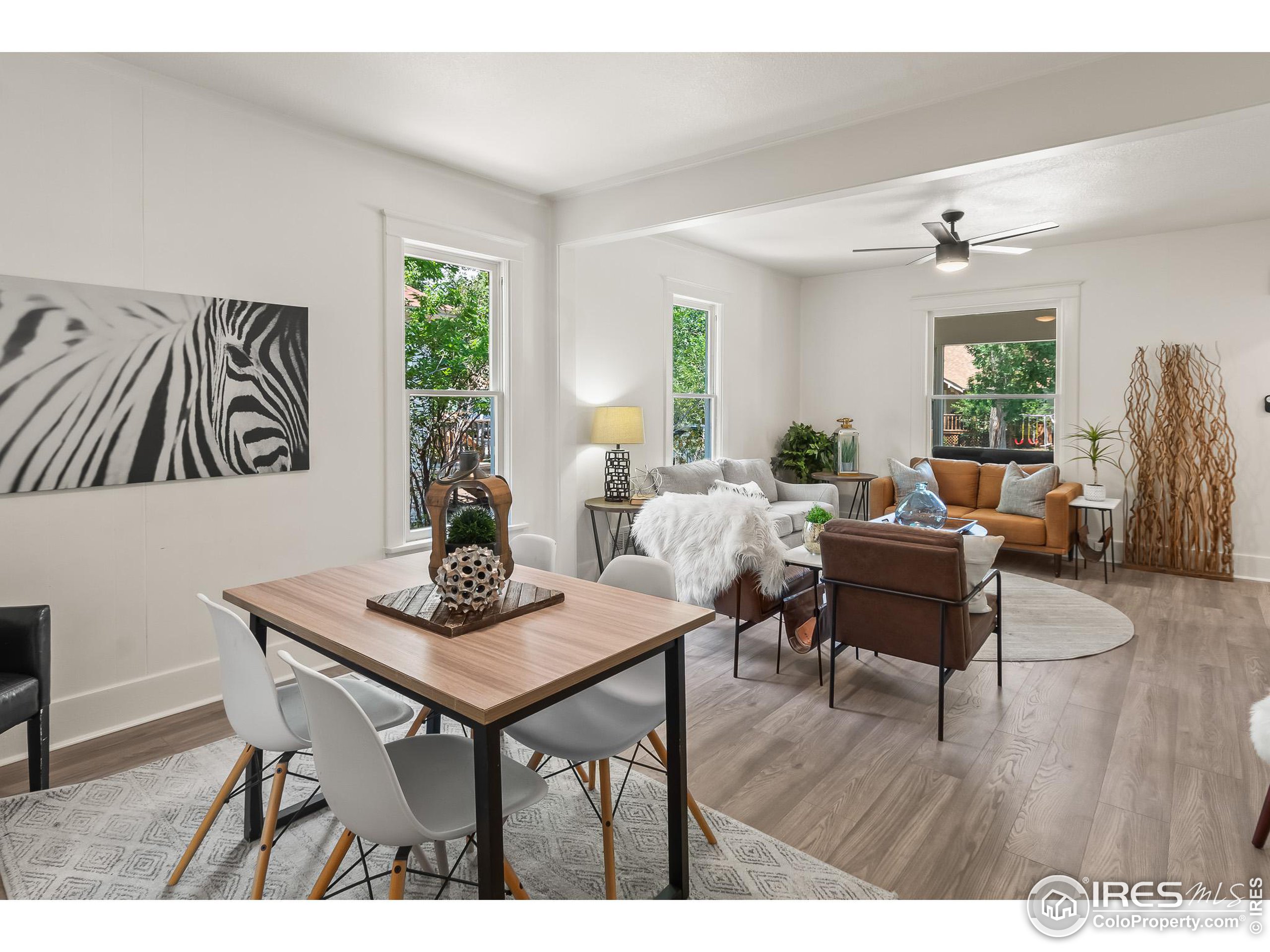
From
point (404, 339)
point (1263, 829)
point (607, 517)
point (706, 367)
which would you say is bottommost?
point (1263, 829)

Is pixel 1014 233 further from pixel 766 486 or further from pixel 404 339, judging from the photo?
pixel 404 339

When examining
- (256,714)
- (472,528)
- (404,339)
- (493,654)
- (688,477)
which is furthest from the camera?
(688,477)

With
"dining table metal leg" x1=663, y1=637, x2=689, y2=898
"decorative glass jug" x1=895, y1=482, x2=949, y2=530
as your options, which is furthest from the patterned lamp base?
"dining table metal leg" x1=663, y1=637, x2=689, y2=898

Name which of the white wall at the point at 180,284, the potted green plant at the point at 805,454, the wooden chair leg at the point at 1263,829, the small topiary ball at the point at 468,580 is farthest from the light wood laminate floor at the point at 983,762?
the potted green plant at the point at 805,454

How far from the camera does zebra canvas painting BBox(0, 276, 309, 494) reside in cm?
256

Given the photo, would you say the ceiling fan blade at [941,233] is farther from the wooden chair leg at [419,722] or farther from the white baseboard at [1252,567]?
the wooden chair leg at [419,722]

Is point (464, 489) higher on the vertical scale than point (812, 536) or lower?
higher

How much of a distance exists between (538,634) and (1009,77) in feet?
9.37

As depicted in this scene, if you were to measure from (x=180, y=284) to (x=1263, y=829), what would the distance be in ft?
14.0

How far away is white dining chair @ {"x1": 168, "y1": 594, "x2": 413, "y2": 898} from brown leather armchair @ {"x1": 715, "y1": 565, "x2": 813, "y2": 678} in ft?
5.83

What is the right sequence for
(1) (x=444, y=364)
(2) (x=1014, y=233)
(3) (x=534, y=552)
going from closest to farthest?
(3) (x=534, y=552), (1) (x=444, y=364), (2) (x=1014, y=233)

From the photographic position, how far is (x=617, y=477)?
5012 mm

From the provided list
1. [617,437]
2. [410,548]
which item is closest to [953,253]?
[617,437]

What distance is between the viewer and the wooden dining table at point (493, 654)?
1342 millimetres
